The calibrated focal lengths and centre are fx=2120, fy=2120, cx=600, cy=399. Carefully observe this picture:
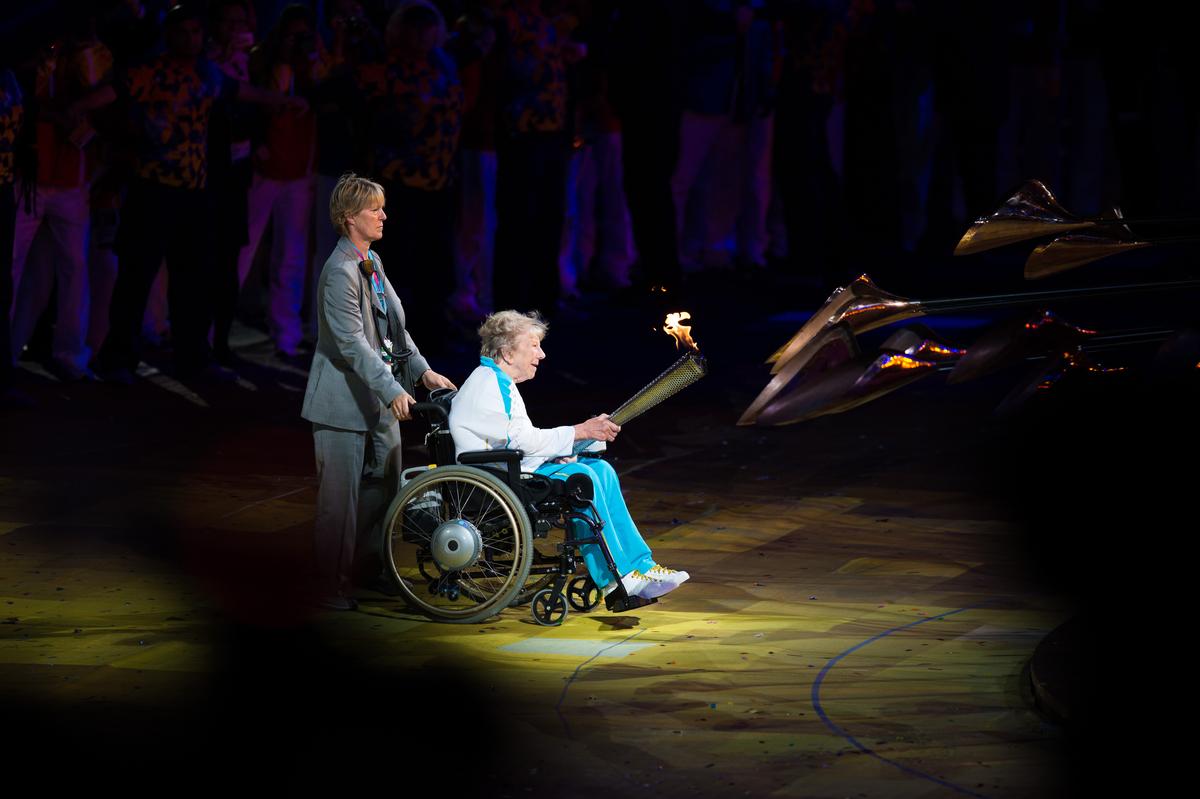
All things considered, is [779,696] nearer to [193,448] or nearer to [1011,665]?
[1011,665]

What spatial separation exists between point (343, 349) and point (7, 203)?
188 inches

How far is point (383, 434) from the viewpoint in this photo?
774 cm

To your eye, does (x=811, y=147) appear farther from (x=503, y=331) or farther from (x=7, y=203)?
(x=503, y=331)

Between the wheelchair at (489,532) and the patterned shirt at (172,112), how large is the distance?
5100 mm

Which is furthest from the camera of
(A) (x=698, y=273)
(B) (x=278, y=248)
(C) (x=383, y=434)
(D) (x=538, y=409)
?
(A) (x=698, y=273)

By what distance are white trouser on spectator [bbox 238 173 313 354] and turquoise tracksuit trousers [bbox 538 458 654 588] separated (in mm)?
6443

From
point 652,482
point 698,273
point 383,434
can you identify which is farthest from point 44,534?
point 698,273

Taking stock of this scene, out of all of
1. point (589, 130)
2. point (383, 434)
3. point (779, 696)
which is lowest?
point (779, 696)

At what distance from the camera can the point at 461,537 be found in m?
7.12

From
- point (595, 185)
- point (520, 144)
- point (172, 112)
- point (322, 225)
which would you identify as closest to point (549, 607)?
point (172, 112)

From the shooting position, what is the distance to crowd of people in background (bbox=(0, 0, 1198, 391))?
39.8 ft

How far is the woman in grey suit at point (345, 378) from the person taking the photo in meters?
7.47

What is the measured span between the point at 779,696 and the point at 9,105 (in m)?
6.48

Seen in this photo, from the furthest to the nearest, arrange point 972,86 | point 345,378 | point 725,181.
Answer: point 972,86 → point 725,181 → point 345,378
